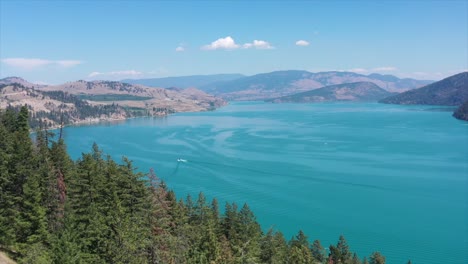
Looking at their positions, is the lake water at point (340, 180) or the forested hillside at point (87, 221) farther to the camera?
the lake water at point (340, 180)

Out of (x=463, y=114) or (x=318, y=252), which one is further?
(x=463, y=114)

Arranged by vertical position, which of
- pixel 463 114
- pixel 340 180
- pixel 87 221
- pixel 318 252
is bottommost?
pixel 340 180

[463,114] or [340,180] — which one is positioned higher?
[463,114]

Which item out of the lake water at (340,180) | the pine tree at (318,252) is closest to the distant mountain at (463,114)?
the lake water at (340,180)

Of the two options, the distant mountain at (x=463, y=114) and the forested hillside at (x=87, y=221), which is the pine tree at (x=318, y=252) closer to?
the forested hillside at (x=87, y=221)

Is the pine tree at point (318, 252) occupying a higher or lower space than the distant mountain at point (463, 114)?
lower

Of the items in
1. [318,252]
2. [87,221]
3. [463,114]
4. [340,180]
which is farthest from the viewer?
[463,114]

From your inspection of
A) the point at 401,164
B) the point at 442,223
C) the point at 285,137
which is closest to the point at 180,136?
the point at 285,137

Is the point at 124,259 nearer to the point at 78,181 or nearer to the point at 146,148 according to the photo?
the point at 78,181

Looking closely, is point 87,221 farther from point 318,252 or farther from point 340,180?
point 340,180

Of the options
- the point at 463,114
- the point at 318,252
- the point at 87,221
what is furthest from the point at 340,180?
the point at 463,114
